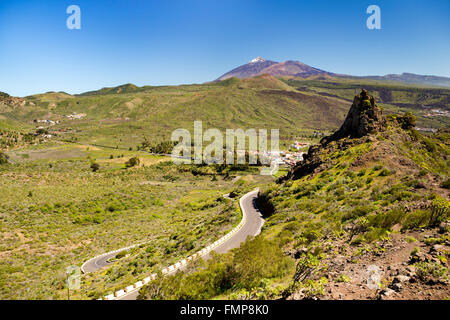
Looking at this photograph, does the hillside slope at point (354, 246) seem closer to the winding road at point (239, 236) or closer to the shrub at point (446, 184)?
the shrub at point (446, 184)

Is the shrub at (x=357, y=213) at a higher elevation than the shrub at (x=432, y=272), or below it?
below

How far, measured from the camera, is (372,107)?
2525 cm

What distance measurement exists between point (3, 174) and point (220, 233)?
7646 centimetres

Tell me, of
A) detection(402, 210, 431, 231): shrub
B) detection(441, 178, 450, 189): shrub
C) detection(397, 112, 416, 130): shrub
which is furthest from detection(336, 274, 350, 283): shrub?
detection(397, 112, 416, 130): shrub

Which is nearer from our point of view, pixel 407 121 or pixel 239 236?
pixel 239 236

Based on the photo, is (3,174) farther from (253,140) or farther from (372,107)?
(253,140)

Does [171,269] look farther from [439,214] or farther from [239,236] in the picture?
[439,214]

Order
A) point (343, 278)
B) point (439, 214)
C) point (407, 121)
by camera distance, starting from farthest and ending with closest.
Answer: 1. point (407, 121)
2. point (439, 214)
3. point (343, 278)

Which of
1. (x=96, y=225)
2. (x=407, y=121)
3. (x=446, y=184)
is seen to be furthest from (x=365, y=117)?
(x=96, y=225)

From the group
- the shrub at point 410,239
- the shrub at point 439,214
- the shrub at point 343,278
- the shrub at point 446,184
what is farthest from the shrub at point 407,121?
the shrub at point 343,278

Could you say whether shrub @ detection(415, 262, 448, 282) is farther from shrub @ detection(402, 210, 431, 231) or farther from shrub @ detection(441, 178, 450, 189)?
shrub @ detection(441, 178, 450, 189)

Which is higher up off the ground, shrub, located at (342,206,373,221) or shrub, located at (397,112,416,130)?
shrub, located at (397,112,416,130)

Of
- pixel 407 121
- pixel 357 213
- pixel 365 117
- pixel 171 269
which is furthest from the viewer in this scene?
pixel 407 121

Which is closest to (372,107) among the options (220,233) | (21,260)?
(220,233)
